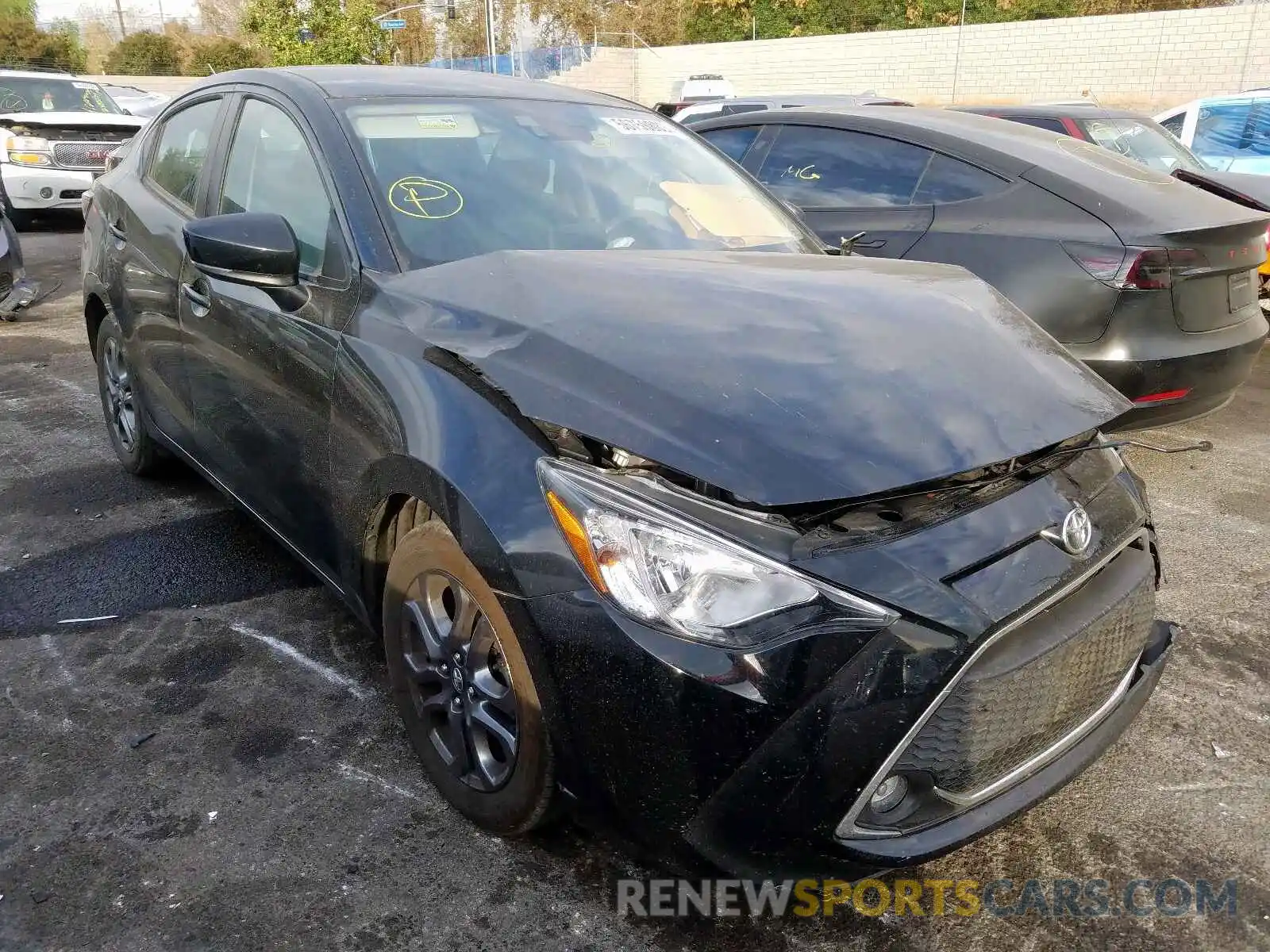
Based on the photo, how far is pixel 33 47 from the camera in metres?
40.6

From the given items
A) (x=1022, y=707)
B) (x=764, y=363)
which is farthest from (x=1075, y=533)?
(x=764, y=363)

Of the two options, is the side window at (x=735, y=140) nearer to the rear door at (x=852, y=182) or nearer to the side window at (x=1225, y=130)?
the rear door at (x=852, y=182)

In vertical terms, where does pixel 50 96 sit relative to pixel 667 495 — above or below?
above

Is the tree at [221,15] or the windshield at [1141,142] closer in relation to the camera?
the windshield at [1141,142]

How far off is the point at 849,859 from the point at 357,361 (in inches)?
62.1

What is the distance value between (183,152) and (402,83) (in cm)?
115

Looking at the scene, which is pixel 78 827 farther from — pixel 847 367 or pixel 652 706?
pixel 847 367

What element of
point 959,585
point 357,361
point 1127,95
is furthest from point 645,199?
point 1127,95

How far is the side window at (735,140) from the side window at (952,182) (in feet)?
4.00

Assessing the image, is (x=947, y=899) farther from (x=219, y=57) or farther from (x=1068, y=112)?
(x=219, y=57)

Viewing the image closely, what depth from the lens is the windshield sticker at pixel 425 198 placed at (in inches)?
104

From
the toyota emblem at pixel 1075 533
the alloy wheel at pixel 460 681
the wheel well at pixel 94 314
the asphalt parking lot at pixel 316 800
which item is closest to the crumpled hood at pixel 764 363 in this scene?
the toyota emblem at pixel 1075 533

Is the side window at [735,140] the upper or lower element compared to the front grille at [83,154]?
upper

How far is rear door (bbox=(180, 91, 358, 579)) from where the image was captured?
262 cm
